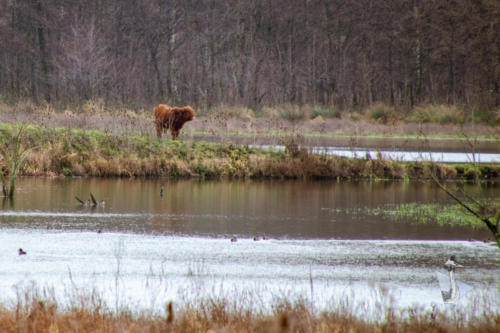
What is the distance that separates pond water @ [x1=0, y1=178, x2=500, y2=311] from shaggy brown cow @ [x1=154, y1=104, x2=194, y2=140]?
21.5 ft

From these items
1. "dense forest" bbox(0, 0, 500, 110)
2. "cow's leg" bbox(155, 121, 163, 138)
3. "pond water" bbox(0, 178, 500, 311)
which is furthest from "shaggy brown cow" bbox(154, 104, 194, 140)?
"dense forest" bbox(0, 0, 500, 110)

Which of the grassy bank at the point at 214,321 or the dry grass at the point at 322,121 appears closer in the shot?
the grassy bank at the point at 214,321

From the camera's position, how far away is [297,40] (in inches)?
2152

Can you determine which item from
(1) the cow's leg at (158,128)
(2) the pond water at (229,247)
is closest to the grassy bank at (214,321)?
(2) the pond water at (229,247)

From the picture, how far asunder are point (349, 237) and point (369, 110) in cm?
2975

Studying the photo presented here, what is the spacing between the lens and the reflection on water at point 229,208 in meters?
14.0

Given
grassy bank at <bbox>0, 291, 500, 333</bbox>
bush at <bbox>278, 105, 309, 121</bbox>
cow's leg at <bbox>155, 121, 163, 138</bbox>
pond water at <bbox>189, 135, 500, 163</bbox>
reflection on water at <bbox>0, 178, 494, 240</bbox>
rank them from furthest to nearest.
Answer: bush at <bbox>278, 105, 309, 121</bbox> < cow's leg at <bbox>155, 121, 163, 138</bbox> < pond water at <bbox>189, 135, 500, 163</bbox> < reflection on water at <bbox>0, 178, 494, 240</bbox> < grassy bank at <bbox>0, 291, 500, 333</bbox>

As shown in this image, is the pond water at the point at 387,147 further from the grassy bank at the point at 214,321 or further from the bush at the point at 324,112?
the grassy bank at the point at 214,321

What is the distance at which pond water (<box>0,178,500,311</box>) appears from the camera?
29.5 feet

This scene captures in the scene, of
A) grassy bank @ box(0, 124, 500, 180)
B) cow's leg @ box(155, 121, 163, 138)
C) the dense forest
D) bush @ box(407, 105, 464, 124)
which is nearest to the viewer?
grassy bank @ box(0, 124, 500, 180)

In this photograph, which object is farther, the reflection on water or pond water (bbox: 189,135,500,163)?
pond water (bbox: 189,135,500,163)

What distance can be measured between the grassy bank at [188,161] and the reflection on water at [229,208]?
1003mm

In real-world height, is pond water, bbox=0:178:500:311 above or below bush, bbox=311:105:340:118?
below

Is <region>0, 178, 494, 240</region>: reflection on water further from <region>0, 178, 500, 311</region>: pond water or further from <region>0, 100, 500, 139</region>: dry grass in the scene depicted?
<region>0, 100, 500, 139</region>: dry grass
